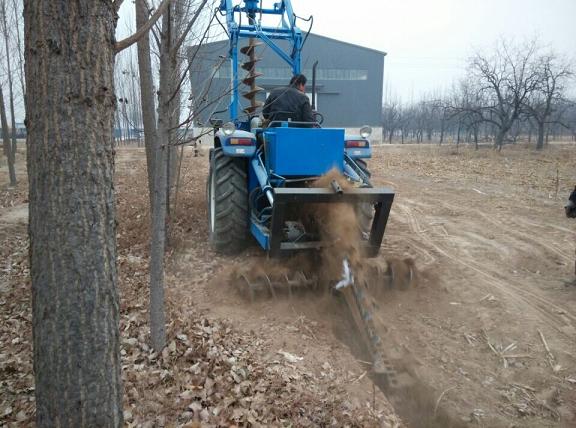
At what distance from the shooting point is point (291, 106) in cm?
539

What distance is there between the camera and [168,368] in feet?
11.0

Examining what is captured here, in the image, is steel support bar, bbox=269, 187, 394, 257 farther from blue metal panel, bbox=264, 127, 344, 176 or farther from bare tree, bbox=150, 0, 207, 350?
bare tree, bbox=150, 0, 207, 350

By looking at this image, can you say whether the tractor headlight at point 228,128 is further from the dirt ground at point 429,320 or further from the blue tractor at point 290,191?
the dirt ground at point 429,320

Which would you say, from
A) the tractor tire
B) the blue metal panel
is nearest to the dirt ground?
the tractor tire

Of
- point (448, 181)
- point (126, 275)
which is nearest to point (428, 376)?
point (126, 275)

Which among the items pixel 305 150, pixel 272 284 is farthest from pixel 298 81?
pixel 272 284

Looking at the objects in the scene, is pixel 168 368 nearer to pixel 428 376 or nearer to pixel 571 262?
pixel 428 376

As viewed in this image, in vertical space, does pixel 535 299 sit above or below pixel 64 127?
below

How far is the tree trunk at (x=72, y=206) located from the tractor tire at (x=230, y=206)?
11.7 ft

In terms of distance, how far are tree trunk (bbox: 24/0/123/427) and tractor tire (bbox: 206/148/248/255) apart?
11.7 ft

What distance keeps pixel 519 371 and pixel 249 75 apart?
5.33 m

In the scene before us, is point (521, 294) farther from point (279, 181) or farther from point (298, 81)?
point (298, 81)

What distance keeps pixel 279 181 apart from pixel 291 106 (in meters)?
1.04

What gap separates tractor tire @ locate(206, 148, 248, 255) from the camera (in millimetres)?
5555
